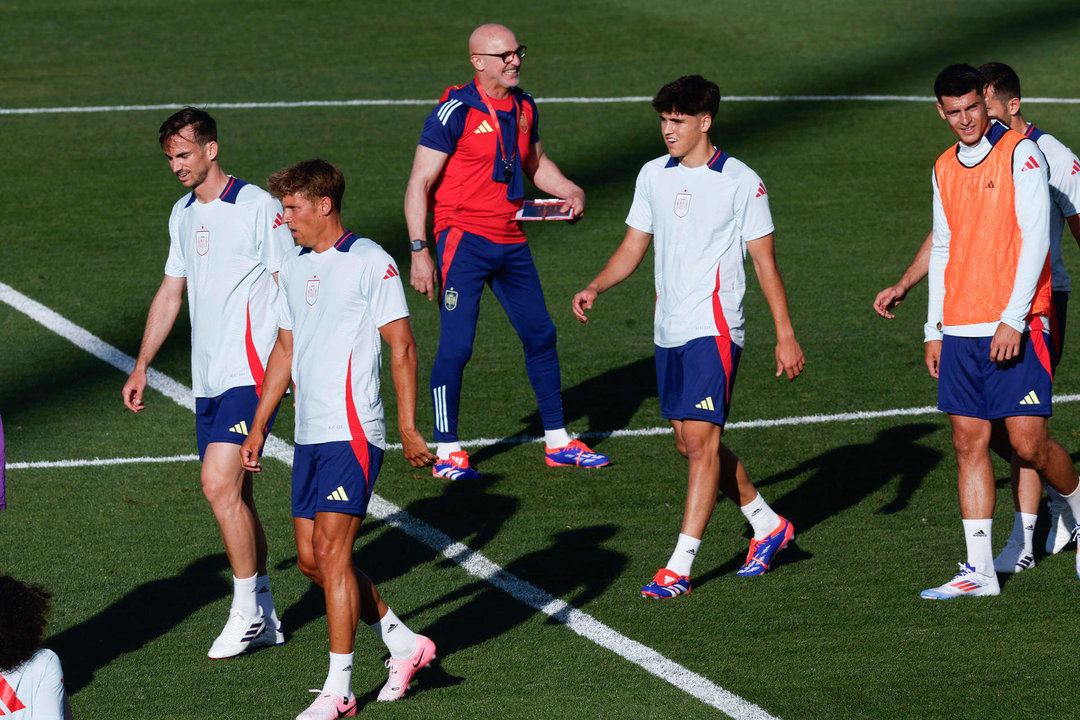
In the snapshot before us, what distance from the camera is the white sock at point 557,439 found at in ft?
28.7

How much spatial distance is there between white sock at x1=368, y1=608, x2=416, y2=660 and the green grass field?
0.70 feet

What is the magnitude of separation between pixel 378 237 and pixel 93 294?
2.63 m

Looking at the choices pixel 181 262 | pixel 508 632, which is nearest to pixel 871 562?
pixel 508 632

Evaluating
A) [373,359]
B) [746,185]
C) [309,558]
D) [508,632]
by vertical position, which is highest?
[746,185]

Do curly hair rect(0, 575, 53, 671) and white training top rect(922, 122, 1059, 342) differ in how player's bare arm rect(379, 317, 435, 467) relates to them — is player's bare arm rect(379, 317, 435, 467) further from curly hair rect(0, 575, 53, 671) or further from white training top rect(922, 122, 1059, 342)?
white training top rect(922, 122, 1059, 342)

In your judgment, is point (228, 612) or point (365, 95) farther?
point (365, 95)

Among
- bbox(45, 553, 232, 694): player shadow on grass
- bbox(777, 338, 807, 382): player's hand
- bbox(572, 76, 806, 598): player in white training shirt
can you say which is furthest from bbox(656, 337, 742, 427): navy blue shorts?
bbox(45, 553, 232, 694): player shadow on grass

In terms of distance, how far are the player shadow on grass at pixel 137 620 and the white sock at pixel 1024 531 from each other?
12.5 feet

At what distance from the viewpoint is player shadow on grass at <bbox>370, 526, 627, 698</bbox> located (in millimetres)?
6402

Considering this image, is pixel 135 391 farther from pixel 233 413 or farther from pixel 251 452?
pixel 251 452

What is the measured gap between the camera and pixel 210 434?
21.0 feet

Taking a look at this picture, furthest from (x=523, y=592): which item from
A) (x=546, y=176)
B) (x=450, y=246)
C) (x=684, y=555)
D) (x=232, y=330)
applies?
(x=546, y=176)

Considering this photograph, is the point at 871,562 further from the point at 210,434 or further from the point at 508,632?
the point at 210,434

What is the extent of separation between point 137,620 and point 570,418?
3.67 metres
